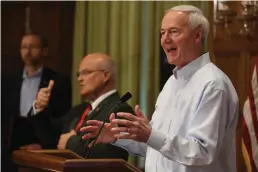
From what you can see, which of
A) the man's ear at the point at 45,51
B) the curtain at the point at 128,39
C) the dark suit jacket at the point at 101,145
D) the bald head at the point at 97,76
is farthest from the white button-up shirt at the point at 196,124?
the man's ear at the point at 45,51

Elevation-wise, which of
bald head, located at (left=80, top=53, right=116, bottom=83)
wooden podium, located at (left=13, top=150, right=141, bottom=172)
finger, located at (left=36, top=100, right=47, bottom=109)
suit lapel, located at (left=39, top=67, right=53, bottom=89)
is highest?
bald head, located at (left=80, top=53, right=116, bottom=83)

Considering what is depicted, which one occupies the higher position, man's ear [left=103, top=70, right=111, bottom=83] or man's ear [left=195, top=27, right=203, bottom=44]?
man's ear [left=195, top=27, right=203, bottom=44]

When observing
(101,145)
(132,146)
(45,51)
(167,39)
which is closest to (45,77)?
(45,51)

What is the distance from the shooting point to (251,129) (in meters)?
3.53

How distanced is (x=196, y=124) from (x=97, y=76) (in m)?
1.71

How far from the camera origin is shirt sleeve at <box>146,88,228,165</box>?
7.22 ft

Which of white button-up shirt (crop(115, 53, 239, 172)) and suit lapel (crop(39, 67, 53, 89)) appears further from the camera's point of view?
suit lapel (crop(39, 67, 53, 89))

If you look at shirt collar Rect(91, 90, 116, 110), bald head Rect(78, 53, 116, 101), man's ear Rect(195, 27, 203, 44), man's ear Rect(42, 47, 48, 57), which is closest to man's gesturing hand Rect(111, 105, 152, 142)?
man's ear Rect(195, 27, 203, 44)

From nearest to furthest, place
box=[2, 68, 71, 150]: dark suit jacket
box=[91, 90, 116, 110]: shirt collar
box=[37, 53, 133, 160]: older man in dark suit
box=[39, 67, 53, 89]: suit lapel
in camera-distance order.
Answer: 1. box=[37, 53, 133, 160]: older man in dark suit
2. box=[91, 90, 116, 110]: shirt collar
3. box=[2, 68, 71, 150]: dark suit jacket
4. box=[39, 67, 53, 89]: suit lapel

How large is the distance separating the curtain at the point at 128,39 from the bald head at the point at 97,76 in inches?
36.9

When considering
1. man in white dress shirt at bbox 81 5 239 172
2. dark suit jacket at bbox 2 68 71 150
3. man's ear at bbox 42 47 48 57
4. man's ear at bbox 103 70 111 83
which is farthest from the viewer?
man's ear at bbox 42 47 48 57

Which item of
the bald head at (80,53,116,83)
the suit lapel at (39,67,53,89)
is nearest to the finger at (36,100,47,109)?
the bald head at (80,53,116,83)

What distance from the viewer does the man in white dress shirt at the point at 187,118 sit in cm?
220

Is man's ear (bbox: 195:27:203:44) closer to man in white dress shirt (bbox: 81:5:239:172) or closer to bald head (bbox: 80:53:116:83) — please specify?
man in white dress shirt (bbox: 81:5:239:172)
